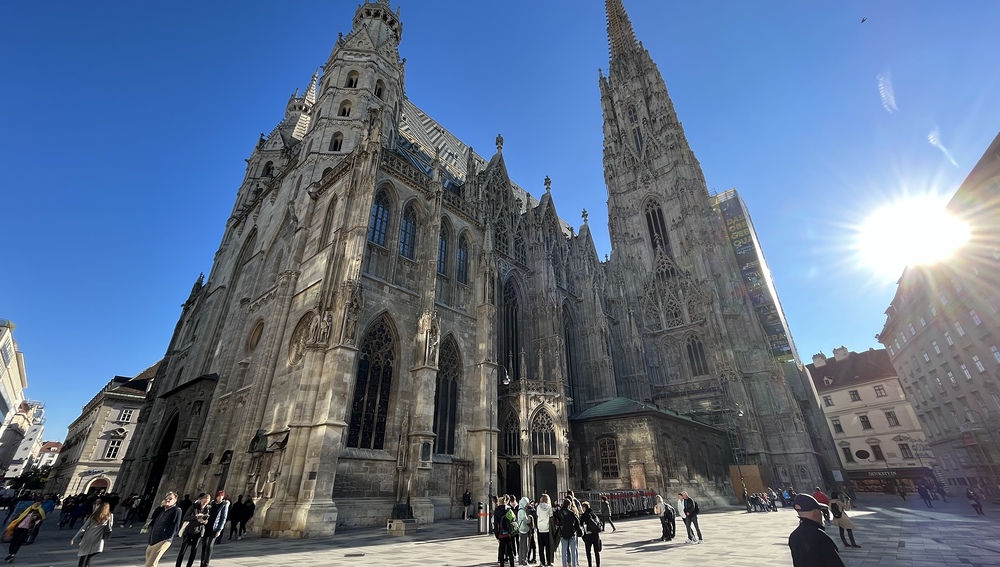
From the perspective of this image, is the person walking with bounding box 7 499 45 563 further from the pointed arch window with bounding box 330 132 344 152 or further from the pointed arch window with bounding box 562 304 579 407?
the pointed arch window with bounding box 562 304 579 407

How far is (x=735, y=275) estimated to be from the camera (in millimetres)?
38281

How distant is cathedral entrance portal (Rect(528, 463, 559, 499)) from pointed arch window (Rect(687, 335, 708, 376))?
19.7m

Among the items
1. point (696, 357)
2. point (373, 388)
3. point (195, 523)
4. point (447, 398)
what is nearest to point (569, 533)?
point (195, 523)

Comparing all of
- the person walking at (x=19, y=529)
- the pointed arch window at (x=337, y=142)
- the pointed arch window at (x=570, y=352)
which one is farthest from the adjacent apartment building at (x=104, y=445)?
the pointed arch window at (x=570, y=352)

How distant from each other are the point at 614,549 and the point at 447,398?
1078 cm

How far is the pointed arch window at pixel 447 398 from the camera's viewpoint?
19.1m

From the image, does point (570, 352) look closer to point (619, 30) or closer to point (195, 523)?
point (195, 523)

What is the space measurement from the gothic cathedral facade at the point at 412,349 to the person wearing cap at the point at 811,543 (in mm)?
13835

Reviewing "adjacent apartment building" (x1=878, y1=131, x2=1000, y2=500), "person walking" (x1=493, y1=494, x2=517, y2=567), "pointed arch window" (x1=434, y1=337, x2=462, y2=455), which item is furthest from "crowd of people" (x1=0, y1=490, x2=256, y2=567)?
"adjacent apartment building" (x1=878, y1=131, x2=1000, y2=500)

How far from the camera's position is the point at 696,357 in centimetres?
3603

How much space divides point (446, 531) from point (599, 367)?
60.2 feet

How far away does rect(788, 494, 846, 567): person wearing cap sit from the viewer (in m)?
3.21

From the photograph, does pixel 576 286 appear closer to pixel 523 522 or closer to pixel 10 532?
pixel 523 522

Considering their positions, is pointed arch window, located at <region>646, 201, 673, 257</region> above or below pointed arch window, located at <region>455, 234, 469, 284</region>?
above
